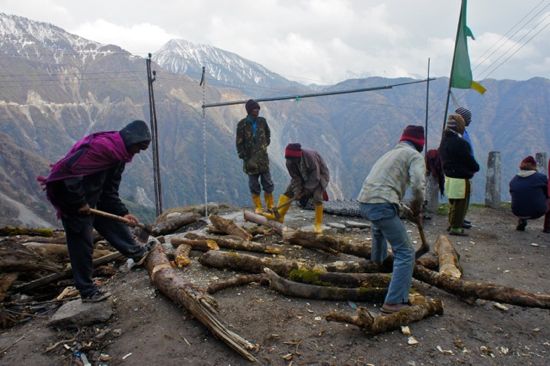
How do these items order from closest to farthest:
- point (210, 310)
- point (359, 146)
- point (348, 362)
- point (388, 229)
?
1. point (348, 362)
2. point (210, 310)
3. point (388, 229)
4. point (359, 146)

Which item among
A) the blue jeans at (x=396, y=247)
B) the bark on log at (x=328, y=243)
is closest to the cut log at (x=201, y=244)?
the bark on log at (x=328, y=243)

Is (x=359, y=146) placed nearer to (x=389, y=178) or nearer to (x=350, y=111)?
(x=350, y=111)

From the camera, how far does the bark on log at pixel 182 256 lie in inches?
211

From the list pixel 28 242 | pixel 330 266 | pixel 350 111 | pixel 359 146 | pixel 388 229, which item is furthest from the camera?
pixel 350 111

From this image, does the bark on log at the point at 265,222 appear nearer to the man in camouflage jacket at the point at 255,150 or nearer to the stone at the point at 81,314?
the man in camouflage jacket at the point at 255,150

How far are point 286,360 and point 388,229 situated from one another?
5.42 ft

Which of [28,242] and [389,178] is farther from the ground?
[389,178]

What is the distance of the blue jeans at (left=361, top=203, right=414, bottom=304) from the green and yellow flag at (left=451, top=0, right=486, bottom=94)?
618 centimetres

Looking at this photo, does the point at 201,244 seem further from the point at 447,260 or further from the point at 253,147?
the point at 447,260

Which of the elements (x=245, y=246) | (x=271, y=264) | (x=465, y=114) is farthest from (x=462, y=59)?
(x=271, y=264)

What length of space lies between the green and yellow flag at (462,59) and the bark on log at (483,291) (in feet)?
19.2

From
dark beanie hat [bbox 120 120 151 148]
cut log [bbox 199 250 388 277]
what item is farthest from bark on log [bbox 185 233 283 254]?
dark beanie hat [bbox 120 120 151 148]

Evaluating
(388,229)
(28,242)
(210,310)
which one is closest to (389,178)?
(388,229)

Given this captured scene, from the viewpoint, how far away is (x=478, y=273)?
555 centimetres
